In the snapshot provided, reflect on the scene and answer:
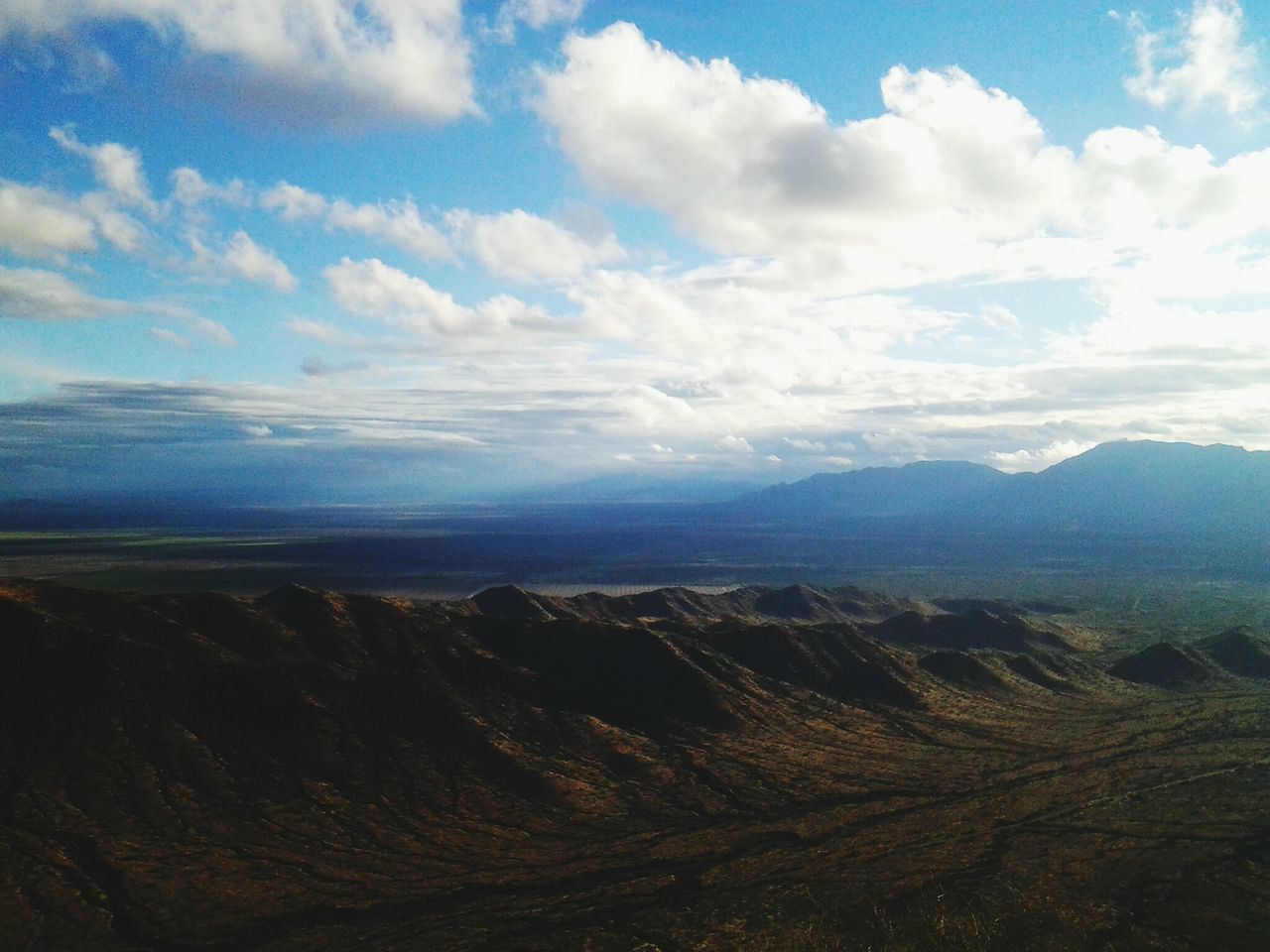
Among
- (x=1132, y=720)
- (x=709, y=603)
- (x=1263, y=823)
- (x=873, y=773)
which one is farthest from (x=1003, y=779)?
(x=709, y=603)

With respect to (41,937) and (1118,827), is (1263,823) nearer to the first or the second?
(1118,827)

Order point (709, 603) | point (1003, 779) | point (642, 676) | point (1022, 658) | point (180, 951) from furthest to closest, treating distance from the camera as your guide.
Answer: point (709, 603) < point (1022, 658) < point (642, 676) < point (1003, 779) < point (180, 951)

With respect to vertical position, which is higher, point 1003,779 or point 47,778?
point 47,778

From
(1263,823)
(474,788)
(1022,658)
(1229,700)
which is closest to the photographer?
(1263,823)

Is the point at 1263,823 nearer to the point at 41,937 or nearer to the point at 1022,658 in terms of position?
the point at 1022,658

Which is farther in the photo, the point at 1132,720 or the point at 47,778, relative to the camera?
the point at 1132,720

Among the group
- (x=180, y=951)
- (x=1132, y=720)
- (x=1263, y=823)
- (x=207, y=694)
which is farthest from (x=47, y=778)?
(x=1132, y=720)
